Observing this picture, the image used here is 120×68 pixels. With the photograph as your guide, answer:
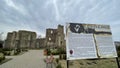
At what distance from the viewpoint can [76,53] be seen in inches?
163

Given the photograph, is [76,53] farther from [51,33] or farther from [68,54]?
[51,33]

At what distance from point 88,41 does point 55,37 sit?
1390 inches

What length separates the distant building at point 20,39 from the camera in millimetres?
40250

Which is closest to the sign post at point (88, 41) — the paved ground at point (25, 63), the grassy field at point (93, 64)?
the grassy field at point (93, 64)

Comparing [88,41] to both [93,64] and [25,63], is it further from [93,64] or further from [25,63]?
[25,63]

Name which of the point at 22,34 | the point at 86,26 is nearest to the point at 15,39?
the point at 22,34

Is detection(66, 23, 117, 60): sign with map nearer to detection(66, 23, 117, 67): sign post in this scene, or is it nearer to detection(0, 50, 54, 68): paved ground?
detection(66, 23, 117, 67): sign post

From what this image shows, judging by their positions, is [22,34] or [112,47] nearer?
[112,47]

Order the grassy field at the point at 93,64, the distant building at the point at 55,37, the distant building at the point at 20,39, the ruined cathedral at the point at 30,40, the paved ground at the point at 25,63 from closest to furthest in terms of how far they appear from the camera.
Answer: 1. the grassy field at the point at 93,64
2. the paved ground at the point at 25,63
3. the distant building at the point at 55,37
4. the ruined cathedral at the point at 30,40
5. the distant building at the point at 20,39

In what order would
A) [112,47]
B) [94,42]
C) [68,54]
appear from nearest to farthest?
1. [68,54]
2. [94,42]
3. [112,47]

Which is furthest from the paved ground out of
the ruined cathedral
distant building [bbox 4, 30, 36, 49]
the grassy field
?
distant building [bbox 4, 30, 36, 49]

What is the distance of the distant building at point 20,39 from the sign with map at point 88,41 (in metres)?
37.9

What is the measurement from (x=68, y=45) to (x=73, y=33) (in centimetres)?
59

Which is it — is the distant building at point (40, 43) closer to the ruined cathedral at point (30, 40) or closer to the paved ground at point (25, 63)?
the ruined cathedral at point (30, 40)
